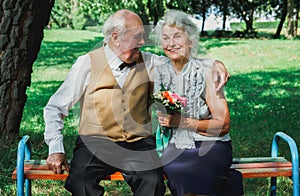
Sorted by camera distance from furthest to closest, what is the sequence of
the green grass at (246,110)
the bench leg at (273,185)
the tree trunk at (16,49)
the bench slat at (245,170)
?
1. the tree trunk at (16,49)
2. the green grass at (246,110)
3. the bench leg at (273,185)
4. the bench slat at (245,170)

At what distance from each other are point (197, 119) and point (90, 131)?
75cm

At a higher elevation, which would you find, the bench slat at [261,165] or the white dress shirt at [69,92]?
the white dress shirt at [69,92]

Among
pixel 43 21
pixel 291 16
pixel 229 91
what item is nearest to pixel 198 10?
pixel 291 16

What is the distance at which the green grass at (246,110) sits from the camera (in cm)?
479

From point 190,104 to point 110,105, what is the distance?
57cm

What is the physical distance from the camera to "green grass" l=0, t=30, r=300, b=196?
479 cm

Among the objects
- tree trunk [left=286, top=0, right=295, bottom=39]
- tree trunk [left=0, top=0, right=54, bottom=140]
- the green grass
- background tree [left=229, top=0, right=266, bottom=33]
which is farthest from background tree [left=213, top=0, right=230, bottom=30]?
tree trunk [left=0, top=0, right=54, bottom=140]

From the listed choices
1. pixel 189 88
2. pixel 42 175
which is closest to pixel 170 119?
pixel 189 88

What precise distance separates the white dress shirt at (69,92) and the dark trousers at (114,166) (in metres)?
0.19

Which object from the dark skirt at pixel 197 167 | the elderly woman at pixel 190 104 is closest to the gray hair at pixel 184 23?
the elderly woman at pixel 190 104

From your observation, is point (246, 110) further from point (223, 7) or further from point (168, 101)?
point (223, 7)

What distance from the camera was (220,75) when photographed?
140 inches

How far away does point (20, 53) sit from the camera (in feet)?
18.1

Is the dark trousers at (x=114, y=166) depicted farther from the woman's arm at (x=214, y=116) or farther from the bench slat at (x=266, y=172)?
the bench slat at (x=266, y=172)
